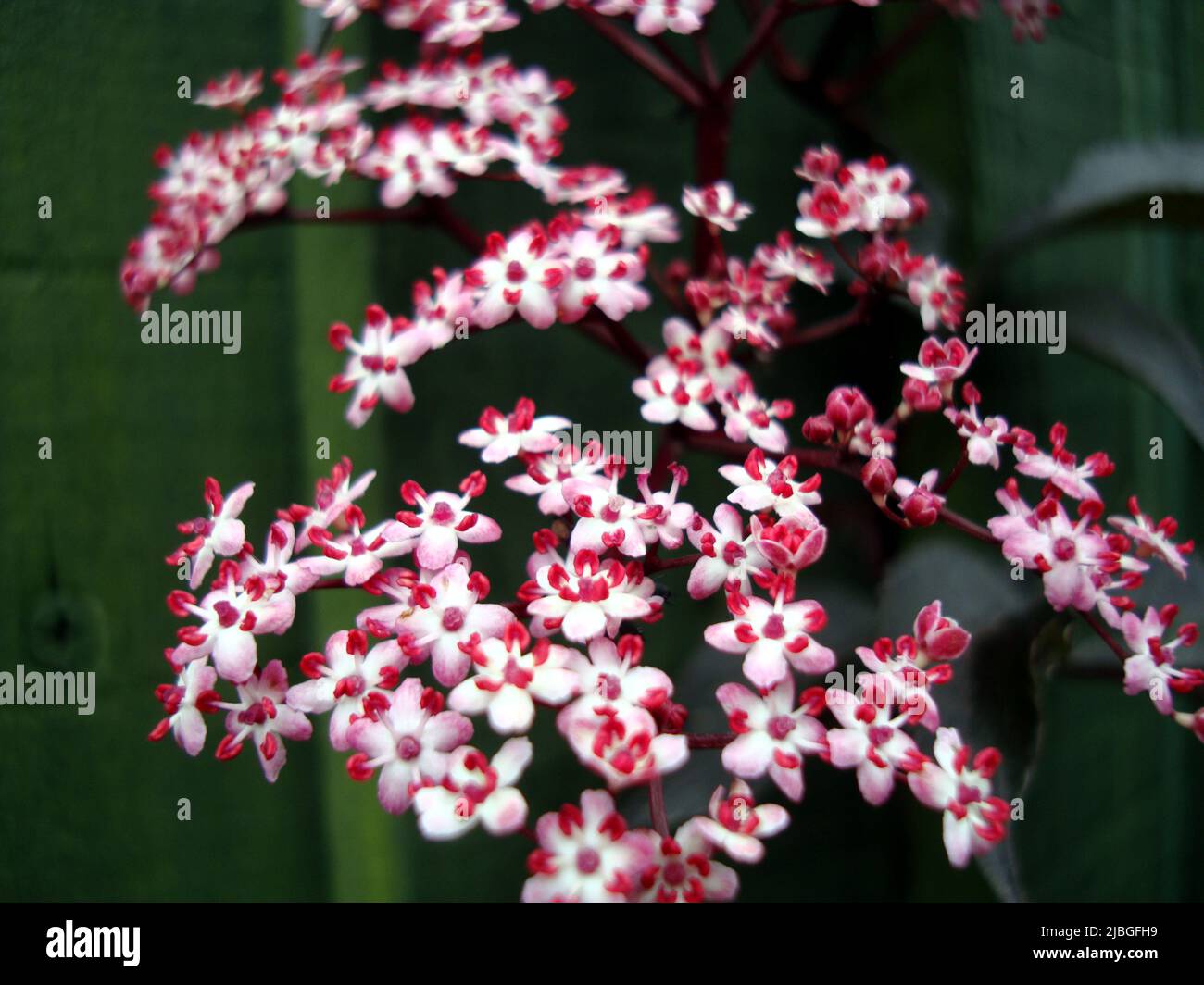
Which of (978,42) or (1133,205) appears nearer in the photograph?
(1133,205)

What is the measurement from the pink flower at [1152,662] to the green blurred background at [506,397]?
0.20ft

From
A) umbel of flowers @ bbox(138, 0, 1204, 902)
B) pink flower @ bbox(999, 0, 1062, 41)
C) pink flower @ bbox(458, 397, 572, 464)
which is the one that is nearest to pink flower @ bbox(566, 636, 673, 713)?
umbel of flowers @ bbox(138, 0, 1204, 902)

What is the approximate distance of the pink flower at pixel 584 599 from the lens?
0.34 metres

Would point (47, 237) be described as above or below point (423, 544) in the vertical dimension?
above

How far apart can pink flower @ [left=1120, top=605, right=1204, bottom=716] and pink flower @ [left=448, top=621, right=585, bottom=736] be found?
0.25 meters

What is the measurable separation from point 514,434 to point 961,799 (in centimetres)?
24

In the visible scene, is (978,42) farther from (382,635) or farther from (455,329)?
(382,635)

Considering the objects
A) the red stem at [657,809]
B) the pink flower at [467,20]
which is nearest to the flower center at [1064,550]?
the red stem at [657,809]

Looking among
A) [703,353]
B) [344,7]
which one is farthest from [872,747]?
[344,7]

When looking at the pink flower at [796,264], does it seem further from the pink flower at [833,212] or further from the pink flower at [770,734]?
Result: the pink flower at [770,734]

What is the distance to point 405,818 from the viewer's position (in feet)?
2.16

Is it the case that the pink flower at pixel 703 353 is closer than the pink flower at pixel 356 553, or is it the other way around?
the pink flower at pixel 356 553

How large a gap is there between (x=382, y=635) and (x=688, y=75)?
419 mm
